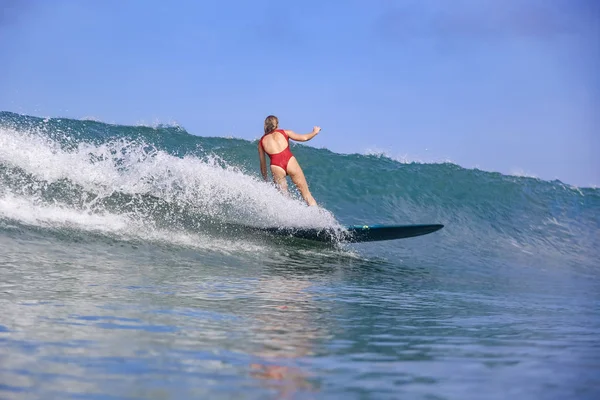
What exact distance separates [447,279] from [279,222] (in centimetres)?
236

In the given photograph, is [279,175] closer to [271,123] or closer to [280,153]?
[280,153]

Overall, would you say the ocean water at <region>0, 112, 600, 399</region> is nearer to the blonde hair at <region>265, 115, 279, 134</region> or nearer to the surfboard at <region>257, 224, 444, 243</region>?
the surfboard at <region>257, 224, 444, 243</region>

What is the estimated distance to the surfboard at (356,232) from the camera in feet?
29.4

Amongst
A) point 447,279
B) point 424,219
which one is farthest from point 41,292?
point 424,219

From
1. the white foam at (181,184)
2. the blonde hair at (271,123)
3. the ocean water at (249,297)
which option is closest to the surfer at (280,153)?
the blonde hair at (271,123)

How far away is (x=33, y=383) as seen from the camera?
95.0 inches

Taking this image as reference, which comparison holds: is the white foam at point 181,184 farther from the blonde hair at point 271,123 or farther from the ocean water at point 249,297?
the blonde hair at point 271,123

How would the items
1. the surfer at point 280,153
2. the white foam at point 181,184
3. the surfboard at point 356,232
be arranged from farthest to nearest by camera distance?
the surfer at point 280,153 → the white foam at point 181,184 → the surfboard at point 356,232

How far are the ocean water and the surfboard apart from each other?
12 centimetres

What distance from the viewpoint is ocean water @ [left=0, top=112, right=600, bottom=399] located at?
8.73 ft

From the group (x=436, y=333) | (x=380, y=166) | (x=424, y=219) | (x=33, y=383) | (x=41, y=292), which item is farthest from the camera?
Result: (x=380, y=166)

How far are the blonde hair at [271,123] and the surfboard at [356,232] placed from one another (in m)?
1.46

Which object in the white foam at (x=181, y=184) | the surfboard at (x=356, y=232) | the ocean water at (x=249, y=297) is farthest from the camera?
the white foam at (x=181, y=184)

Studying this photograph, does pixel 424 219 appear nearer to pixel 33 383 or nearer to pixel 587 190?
pixel 587 190
